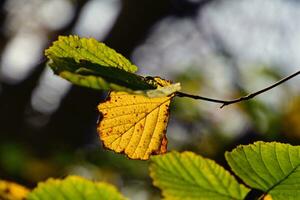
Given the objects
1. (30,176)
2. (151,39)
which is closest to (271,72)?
(151,39)

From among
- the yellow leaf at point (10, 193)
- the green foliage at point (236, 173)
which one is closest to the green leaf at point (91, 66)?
the green foliage at point (236, 173)

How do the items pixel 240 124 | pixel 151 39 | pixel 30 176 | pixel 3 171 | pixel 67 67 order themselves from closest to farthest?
pixel 67 67, pixel 3 171, pixel 30 176, pixel 240 124, pixel 151 39

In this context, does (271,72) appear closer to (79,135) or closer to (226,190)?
(79,135)

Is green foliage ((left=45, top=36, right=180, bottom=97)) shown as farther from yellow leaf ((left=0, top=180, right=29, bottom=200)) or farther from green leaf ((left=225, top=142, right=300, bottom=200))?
yellow leaf ((left=0, top=180, right=29, bottom=200))

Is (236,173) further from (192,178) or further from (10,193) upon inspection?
(10,193)

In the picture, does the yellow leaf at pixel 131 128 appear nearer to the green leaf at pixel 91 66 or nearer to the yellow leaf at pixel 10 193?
the green leaf at pixel 91 66

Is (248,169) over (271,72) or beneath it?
beneath

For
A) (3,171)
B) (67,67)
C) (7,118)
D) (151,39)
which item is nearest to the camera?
(67,67)
